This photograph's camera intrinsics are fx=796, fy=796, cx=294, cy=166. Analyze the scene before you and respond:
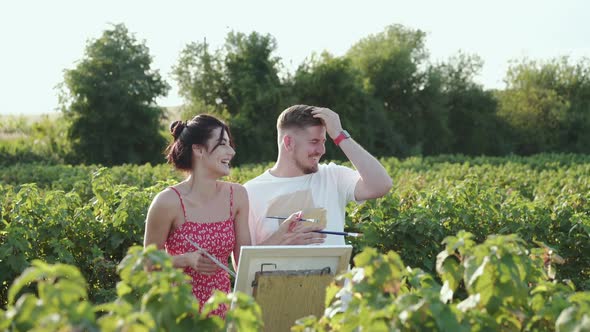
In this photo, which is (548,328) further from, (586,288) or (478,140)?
(478,140)

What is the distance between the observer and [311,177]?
4281 millimetres

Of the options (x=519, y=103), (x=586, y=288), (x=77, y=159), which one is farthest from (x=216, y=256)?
(x=519, y=103)

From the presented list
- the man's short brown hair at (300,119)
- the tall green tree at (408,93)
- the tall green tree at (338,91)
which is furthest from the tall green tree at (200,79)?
the man's short brown hair at (300,119)

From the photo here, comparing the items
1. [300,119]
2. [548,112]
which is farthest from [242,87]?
[300,119]

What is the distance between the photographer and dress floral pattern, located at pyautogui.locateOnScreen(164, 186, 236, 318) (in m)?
3.90

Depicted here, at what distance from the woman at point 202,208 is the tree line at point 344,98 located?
3594 cm

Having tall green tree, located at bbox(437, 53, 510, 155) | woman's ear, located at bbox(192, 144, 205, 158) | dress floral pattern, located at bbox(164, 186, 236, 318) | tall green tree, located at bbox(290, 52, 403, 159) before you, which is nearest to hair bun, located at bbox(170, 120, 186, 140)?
woman's ear, located at bbox(192, 144, 205, 158)

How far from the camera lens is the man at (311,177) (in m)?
4.20

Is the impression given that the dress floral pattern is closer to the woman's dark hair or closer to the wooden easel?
the woman's dark hair

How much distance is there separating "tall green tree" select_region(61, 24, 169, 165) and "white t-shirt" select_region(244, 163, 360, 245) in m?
35.0

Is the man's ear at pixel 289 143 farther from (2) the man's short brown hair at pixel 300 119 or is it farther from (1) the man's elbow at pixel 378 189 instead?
(1) the man's elbow at pixel 378 189

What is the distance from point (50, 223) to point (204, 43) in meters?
41.4

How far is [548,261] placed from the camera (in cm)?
312

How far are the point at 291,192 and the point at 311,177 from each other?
0.15 m
